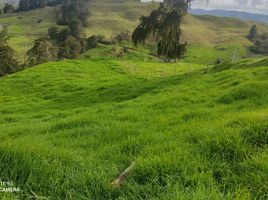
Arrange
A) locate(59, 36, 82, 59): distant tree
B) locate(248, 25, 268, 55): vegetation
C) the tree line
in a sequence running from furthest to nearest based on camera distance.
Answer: locate(248, 25, 268, 55): vegetation, locate(59, 36, 82, 59): distant tree, the tree line

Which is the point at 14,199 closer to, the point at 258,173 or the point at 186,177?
the point at 186,177

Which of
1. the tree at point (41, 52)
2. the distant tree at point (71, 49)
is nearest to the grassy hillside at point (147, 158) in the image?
the tree at point (41, 52)

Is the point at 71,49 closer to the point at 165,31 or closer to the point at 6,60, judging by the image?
the point at 6,60

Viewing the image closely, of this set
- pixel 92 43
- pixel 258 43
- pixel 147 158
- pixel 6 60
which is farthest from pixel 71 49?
pixel 258 43

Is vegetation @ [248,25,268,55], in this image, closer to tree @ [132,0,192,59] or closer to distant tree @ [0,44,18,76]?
tree @ [132,0,192,59]

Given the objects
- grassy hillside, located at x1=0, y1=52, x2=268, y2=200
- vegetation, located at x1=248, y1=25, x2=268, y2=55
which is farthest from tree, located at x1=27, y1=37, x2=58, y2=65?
vegetation, located at x1=248, y1=25, x2=268, y2=55

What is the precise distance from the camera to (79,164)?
23.7 feet

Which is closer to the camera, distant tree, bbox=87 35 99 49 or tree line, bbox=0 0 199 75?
tree line, bbox=0 0 199 75

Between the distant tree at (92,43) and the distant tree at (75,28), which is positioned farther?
the distant tree at (75,28)

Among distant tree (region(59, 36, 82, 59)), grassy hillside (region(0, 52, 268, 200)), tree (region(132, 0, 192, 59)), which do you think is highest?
grassy hillside (region(0, 52, 268, 200))

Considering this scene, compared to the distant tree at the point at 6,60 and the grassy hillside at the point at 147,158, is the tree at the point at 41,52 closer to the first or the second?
the distant tree at the point at 6,60

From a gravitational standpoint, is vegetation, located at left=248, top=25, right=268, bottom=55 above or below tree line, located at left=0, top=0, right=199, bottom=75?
below

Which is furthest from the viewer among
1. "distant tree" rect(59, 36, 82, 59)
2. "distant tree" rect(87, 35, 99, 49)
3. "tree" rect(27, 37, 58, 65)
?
"distant tree" rect(87, 35, 99, 49)

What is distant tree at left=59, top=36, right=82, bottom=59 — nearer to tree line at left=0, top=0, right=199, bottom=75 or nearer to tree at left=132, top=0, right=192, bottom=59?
tree line at left=0, top=0, right=199, bottom=75
